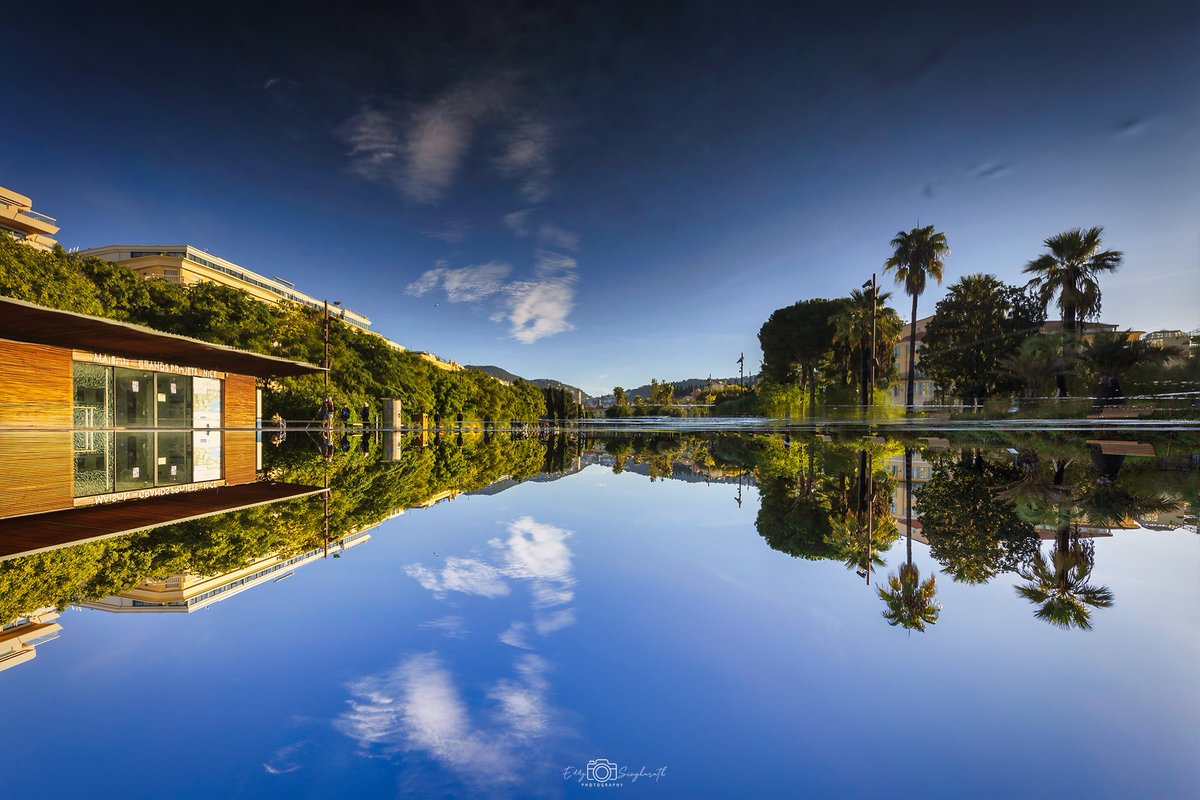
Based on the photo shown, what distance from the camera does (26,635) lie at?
193 centimetres

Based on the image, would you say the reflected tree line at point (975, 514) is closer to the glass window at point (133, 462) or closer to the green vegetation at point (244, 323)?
the glass window at point (133, 462)

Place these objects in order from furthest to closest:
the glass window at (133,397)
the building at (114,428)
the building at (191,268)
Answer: the building at (191,268) < the glass window at (133,397) < the building at (114,428)

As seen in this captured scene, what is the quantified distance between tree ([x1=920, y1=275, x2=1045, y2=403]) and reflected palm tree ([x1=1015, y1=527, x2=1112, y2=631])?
1264 inches

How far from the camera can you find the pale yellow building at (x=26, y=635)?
1.80m

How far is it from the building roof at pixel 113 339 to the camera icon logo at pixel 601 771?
944cm

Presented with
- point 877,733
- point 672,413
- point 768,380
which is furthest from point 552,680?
point 672,413

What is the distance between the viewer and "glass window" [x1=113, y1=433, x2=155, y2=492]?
5.66 meters

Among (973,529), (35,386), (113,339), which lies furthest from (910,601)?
(35,386)

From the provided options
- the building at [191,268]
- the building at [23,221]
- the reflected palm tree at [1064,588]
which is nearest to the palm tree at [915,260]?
the reflected palm tree at [1064,588]

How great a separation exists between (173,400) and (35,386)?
410cm

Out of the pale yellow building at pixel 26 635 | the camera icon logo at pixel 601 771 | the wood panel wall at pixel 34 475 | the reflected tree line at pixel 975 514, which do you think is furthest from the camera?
the wood panel wall at pixel 34 475

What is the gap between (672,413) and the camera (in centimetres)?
7950

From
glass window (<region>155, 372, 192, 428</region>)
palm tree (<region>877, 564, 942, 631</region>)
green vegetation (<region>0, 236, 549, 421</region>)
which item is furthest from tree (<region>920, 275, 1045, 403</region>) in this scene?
glass window (<region>155, 372, 192, 428</region>)

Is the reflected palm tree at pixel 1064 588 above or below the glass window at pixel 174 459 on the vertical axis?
above
